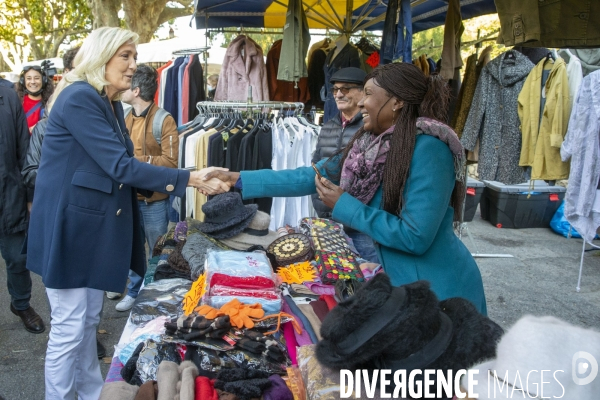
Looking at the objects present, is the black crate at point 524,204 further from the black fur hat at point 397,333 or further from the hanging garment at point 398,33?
the black fur hat at point 397,333

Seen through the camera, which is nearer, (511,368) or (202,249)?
(511,368)

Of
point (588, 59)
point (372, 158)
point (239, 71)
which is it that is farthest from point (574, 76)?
point (372, 158)

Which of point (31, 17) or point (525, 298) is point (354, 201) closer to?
point (525, 298)

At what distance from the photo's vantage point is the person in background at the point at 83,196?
2398 mm

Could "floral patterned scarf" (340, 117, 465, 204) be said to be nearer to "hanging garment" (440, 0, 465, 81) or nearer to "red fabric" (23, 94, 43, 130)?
"hanging garment" (440, 0, 465, 81)

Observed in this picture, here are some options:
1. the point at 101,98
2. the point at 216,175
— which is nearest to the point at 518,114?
the point at 216,175

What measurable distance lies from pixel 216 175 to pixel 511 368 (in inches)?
83.8

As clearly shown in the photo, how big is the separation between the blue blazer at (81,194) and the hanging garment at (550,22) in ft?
6.31

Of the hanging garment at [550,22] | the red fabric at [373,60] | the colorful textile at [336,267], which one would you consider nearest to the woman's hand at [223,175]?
the colorful textile at [336,267]

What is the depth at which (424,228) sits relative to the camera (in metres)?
1.79

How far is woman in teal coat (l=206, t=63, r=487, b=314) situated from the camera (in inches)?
71.7

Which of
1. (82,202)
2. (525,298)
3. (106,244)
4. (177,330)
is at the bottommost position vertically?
(525,298)

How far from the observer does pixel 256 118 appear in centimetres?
486

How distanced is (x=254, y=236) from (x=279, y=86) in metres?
4.36
